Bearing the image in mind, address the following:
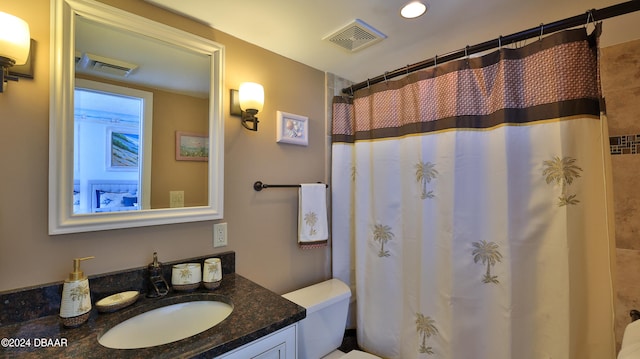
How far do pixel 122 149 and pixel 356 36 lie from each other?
49.8 inches

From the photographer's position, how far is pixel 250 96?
142cm

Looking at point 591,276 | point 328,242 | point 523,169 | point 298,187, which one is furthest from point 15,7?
point 591,276

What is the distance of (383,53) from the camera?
1624mm

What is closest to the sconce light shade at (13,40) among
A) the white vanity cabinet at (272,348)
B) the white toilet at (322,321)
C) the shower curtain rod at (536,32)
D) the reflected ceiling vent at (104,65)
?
A: the reflected ceiling vent at (104,65)

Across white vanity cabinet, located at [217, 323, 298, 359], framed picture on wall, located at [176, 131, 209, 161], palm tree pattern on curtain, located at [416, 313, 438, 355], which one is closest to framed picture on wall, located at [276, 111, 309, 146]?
framed picture on wall, located at [176, 131, 209, 161]

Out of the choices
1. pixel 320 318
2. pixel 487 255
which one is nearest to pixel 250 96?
pixel 320 318

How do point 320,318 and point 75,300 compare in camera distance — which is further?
point 320,318

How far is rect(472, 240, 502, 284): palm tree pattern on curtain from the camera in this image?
1.29m

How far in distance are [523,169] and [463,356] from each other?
998 mm

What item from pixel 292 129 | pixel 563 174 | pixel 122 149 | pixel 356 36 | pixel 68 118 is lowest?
pixel 563 174

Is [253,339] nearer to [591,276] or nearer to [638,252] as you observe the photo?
[591,276]

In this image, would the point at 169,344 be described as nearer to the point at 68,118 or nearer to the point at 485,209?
the point at 68,118

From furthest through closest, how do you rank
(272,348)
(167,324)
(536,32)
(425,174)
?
(425,174), (536,32), (167,324), (272,348)

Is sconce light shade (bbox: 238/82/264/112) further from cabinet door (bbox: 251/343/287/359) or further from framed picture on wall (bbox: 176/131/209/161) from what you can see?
cabinet door (bbox: 251/343/287/359)
